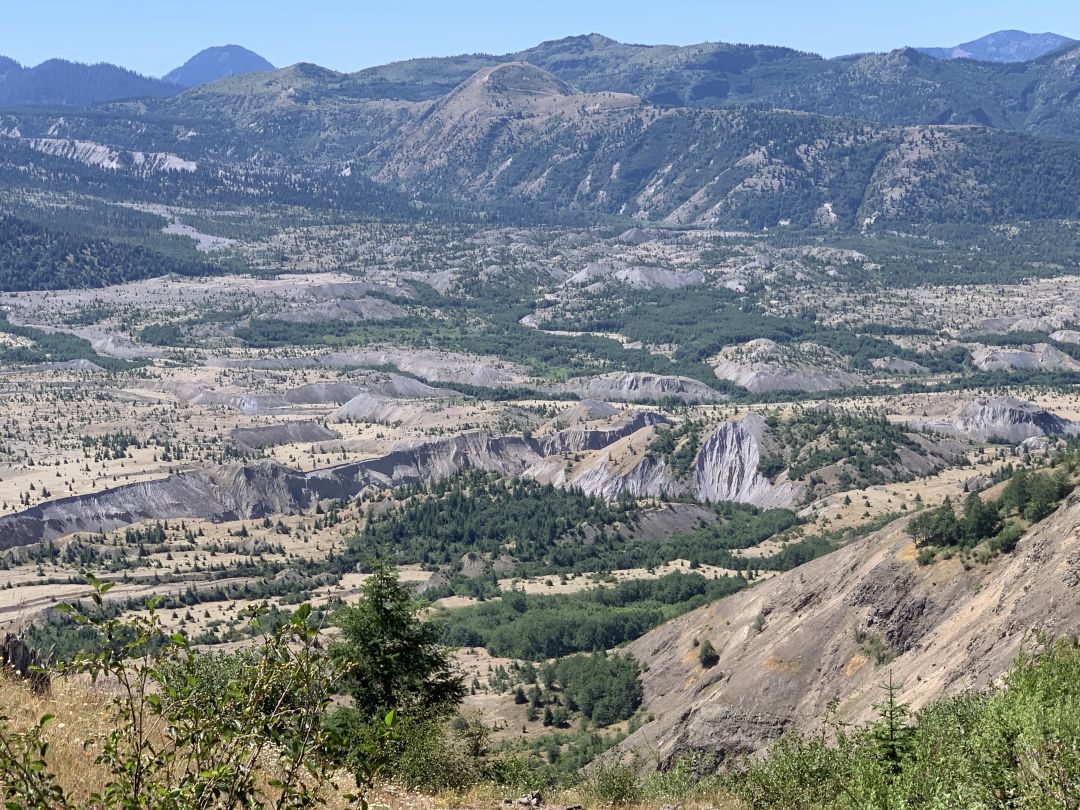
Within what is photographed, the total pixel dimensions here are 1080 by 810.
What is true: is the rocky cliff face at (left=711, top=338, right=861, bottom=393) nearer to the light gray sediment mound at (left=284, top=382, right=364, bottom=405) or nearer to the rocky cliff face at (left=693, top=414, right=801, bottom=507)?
the light gray sediment mound at (left=284, top=382, right=364, bottom=405)

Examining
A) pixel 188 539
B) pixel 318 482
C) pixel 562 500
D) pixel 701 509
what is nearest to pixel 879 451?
pixel 701 509

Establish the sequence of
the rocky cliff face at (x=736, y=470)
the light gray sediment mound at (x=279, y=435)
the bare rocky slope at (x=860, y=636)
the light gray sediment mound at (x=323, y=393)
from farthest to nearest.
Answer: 1. the light gray sediment mound at (x=323, y=393)
2. the light gray sediment mound at (x=279, y=435)
3. the rocky cliff face at (x=736, y=470)
4. the bare rocky slope at (x=860, y=636)

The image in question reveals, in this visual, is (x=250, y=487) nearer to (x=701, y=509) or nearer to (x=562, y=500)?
(x=562, y=500)

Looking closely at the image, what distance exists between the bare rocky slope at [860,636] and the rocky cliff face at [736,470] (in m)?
57.0

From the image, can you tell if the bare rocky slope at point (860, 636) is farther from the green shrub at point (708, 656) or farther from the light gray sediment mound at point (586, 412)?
the light gray sediment mound at point (586, 412)

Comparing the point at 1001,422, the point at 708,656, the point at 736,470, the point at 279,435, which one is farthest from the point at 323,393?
the point at 708,656

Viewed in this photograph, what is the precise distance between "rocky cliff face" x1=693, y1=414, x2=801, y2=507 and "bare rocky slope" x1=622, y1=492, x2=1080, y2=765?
187ft

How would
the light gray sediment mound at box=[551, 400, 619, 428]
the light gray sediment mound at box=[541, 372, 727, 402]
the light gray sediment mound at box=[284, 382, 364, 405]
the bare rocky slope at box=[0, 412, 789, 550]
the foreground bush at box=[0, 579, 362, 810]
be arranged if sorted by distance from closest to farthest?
the foreground bush at box=[0, 579, 362, 810] < the bare rocky slope at box=[0, 412, 789, 550] < the light gray sediment mound at box=[551, 400, 619, 428] < the light gray sediment mound at box=[284, 382, 364, 405] < the light gray sediment mound at box=[541, 372, 727, 402]

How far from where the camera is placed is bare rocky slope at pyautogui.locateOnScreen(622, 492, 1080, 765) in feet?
151

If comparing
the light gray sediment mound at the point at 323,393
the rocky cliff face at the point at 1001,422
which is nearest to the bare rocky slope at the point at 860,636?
the rocky cliff face at the point at 1001,422

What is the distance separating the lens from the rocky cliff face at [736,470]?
4786 inches

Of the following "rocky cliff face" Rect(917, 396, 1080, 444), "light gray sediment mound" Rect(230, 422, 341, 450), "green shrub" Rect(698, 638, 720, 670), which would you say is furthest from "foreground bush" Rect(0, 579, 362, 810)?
"light gray sediment mound" Rect(230, 422, 341, 450)

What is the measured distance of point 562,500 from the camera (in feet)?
387

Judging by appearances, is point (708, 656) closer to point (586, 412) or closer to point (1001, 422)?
point (1001, 422)
